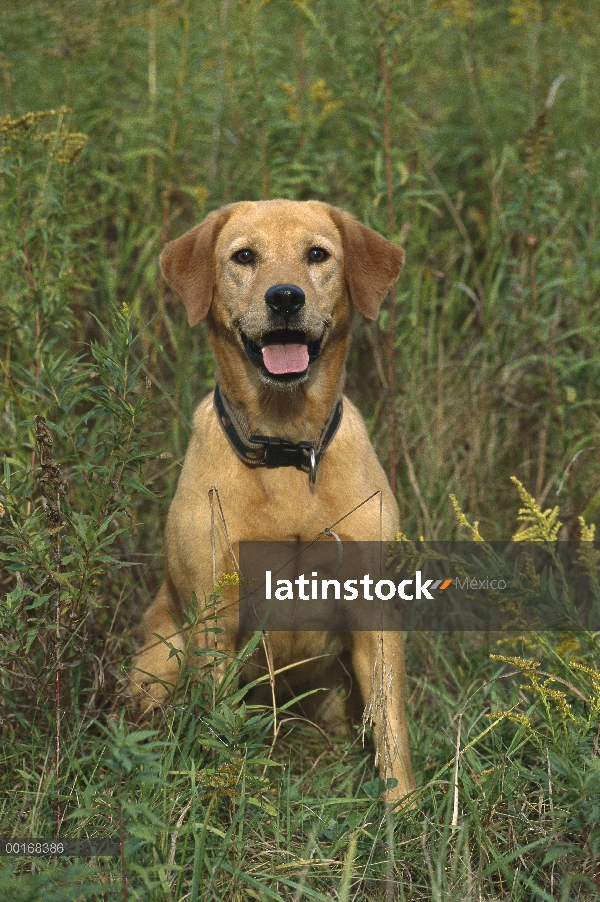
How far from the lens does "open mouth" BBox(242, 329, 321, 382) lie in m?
3.15

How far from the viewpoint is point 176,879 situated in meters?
2.24

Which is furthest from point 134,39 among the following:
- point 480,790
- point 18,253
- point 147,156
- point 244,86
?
point 480,790

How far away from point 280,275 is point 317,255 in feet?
0.89

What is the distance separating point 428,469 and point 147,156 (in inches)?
88.1

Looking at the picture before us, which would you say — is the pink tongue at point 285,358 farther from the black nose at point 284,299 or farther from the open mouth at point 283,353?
the black nose at point 284,299

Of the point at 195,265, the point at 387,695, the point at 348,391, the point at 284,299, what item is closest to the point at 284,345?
the point at 284,299

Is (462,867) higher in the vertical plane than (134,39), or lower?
lower

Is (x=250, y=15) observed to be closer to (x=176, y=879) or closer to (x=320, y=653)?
(x=320, y=653)

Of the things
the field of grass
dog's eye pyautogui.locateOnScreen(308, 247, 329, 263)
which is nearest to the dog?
dog's eye pyautogui.locateOnScreen(308, 247, 329, 263)

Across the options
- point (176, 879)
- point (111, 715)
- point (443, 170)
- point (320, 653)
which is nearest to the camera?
point (176, 879)

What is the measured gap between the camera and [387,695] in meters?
3.05

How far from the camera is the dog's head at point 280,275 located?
124 inches

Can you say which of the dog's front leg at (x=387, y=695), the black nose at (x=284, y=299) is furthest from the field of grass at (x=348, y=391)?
the black nose at (x=284, y=299)

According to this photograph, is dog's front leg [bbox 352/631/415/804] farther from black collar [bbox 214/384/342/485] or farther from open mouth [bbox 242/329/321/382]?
open mouth [bbox 242/329/321/382]
